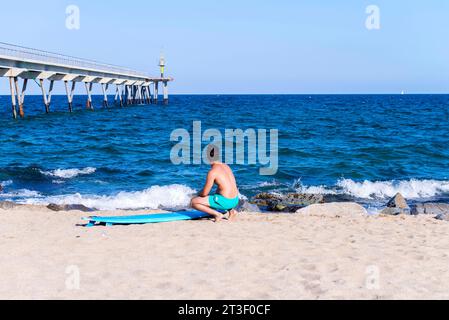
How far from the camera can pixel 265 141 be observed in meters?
28.0

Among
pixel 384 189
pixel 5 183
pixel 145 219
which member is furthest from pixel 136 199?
pixel 384 189

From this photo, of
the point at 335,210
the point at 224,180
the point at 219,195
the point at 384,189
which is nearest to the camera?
the point at 224,180

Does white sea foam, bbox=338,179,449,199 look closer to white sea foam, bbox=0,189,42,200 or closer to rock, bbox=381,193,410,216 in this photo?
rock, bbox=381,193,410,216

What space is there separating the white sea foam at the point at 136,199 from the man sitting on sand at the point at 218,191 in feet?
14.1

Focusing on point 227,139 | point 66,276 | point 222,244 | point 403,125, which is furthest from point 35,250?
point 403,125

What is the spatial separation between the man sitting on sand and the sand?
300mm

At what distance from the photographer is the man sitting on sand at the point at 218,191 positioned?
28.1 ft

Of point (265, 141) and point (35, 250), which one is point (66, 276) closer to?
point (35, 250)

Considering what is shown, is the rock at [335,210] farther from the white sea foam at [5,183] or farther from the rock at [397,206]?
the white sea foam at [5,183]

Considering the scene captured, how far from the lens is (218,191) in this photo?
8.86 metres


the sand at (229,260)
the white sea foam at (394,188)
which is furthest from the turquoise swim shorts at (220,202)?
the white sea foam at (394,188)

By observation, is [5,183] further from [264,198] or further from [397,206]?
[397,206]

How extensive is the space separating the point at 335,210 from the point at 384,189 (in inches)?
207
